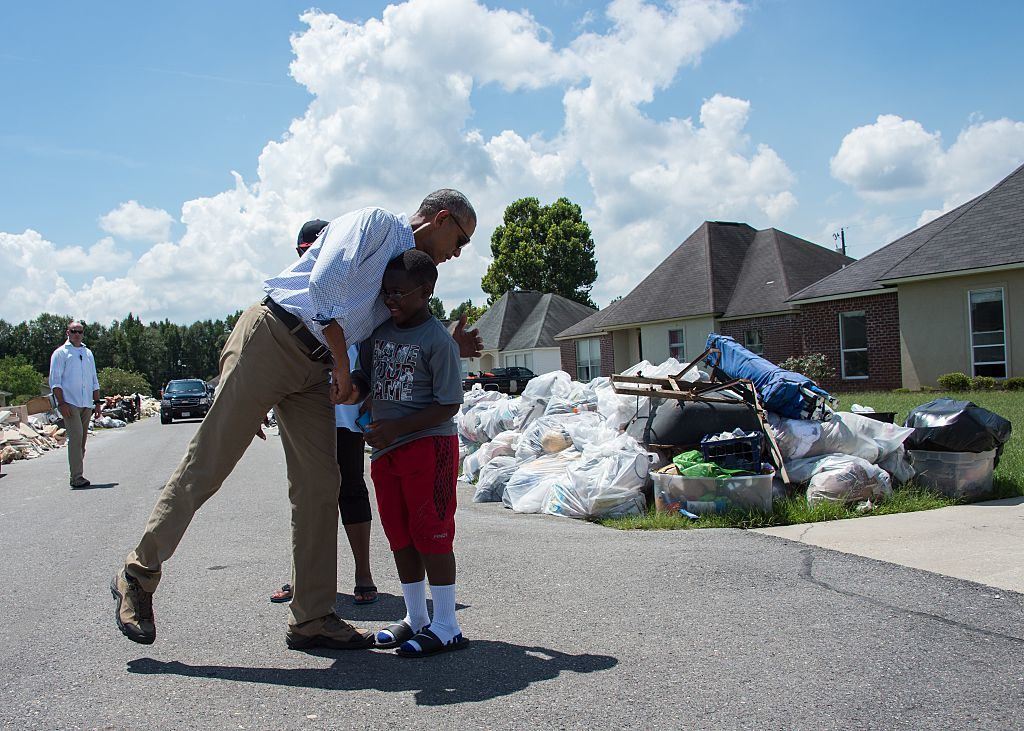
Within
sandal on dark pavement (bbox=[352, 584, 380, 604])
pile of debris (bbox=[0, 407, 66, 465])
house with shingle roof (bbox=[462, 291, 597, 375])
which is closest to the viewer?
sandal on dark pavement (bbox=[352, 584, 380, 604])

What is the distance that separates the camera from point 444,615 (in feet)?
11.0

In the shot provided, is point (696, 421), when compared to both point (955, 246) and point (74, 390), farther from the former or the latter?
point (955, 246)

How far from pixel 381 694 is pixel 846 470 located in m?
4.66

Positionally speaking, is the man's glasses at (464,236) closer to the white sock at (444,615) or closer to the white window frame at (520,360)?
the white sock at (444,615)

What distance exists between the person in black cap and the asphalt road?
11cm

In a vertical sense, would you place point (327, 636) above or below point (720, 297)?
below

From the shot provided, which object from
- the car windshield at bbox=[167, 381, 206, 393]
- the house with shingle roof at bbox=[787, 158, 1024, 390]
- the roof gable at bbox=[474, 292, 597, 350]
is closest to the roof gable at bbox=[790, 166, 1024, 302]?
the house with shingle roof at bbox=[787, 158, 1024, 390]

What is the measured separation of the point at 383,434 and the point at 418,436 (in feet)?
0.52

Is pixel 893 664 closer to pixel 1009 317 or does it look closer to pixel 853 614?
pixel 853 614

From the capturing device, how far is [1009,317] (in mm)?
17203

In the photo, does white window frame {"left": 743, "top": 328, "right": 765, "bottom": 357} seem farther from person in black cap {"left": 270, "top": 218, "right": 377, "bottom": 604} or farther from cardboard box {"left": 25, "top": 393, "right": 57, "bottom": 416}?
cardboard box {"left": 25, "top": 393, "right": 57, "bottom": 416}

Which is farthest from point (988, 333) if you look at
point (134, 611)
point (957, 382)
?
point (134, 611)

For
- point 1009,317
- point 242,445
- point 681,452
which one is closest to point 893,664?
point 242,445

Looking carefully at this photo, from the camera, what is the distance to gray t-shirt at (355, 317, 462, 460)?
333 cm
